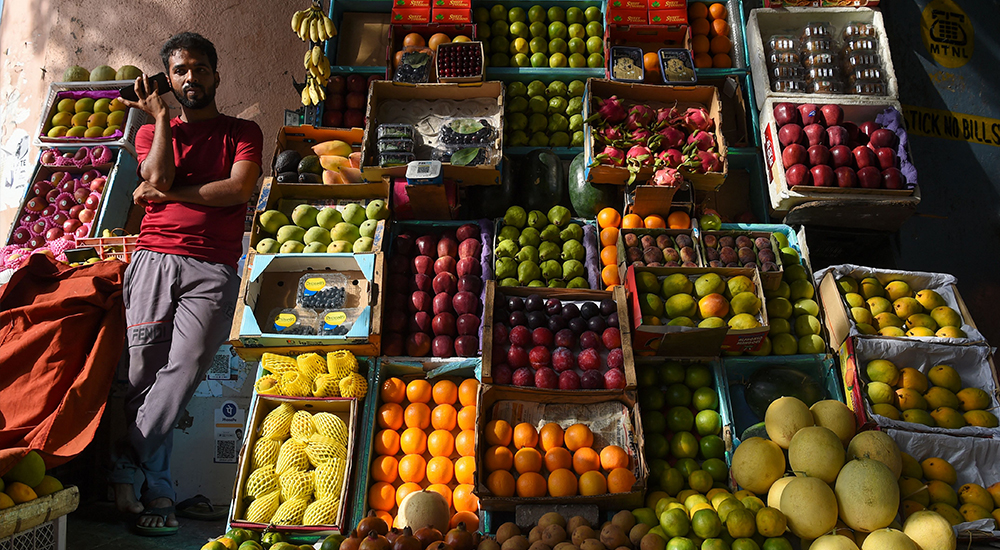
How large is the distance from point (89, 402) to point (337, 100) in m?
2.71

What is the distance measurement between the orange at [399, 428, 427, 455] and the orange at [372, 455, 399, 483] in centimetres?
8

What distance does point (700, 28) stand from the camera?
16.1 feet

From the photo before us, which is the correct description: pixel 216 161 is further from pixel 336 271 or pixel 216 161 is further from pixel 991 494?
pixel 991 494

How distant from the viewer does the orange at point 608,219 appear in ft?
12.3

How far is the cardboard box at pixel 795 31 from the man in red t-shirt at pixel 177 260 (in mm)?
3623

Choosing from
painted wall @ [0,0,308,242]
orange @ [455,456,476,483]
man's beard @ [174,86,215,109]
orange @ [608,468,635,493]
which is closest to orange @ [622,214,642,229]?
orange @ [608,468,635,493]

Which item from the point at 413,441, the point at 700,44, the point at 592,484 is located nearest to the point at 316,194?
the point at 413,441

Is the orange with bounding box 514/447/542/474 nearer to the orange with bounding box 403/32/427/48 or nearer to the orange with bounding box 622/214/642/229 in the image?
the orange with bounding box 622/214/642/229

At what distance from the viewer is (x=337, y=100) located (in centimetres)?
460

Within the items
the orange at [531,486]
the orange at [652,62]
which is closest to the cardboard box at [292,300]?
the orange at [531,486]

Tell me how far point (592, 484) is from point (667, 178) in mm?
1972

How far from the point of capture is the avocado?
151 inches

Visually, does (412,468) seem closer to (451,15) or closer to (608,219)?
(608,219)

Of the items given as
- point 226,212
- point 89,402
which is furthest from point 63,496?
point 226,212
